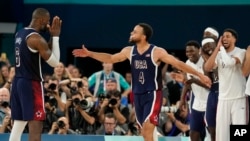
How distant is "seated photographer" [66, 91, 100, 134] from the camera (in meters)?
15.8

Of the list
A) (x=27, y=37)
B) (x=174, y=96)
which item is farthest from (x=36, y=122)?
(x=174, y=96)

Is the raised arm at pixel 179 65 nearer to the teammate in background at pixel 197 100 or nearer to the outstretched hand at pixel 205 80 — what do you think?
the outstretched hand at pixel 205 80

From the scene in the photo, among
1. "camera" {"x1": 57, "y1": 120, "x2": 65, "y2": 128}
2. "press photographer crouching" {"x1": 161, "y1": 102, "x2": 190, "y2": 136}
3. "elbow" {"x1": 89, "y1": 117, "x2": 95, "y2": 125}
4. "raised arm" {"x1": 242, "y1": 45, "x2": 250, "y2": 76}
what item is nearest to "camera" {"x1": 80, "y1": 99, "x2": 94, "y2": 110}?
"elbow" {"x1": 89, "y1": 117, "x2": 95, "y2": 125}

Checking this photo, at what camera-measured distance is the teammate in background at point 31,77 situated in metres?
12.4

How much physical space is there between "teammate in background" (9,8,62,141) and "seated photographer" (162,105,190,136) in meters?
4.04

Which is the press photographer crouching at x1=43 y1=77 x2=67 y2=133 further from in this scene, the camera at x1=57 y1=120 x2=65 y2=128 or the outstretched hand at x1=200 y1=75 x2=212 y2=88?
the outstretched hand at x1=200 y1=75 x2=212 y2=88

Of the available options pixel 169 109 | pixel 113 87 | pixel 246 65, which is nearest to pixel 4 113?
pixel 113 87

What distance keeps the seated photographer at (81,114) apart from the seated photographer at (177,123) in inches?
47.0

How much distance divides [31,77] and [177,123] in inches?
168

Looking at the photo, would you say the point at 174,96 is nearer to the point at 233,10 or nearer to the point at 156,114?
the point at 233,10

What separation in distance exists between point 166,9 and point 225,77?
7.72m

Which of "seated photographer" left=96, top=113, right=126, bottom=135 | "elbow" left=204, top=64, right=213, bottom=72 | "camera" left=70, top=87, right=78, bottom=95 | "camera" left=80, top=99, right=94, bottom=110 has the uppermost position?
"elbow" left=204, top=64, right=213, bottom=72

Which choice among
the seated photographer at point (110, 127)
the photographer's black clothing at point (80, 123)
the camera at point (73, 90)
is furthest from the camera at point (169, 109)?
the camera at point (73, 90)

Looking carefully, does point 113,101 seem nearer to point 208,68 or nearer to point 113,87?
point 113,87
